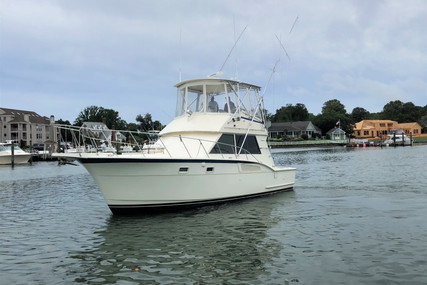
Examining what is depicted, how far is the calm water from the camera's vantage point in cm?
705

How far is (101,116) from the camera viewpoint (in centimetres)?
11212

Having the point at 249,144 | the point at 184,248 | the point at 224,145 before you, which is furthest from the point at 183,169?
the point at 249,144

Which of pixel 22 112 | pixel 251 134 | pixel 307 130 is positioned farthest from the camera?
pixel 307 130

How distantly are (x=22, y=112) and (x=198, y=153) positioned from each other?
10350cm

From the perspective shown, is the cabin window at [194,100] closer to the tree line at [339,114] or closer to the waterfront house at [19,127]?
the waterfront house at [19,127]

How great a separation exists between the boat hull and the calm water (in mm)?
445

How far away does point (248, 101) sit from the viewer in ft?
52.0

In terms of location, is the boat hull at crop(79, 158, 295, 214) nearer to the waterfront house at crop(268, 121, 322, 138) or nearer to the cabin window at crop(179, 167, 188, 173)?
the cabin window at crop(179, 167, 188, 173)

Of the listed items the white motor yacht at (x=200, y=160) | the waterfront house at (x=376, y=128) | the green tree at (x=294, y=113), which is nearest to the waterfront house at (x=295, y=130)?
the waterfront house at (x=376, y=128)

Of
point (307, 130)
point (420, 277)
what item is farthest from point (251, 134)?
point (307, 130)

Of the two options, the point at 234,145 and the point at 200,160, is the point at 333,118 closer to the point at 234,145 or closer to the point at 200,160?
the point at 234,145

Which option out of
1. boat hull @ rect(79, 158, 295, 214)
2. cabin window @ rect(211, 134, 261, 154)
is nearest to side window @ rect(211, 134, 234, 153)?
cabin window @ rect(211, 134, 261, 154)

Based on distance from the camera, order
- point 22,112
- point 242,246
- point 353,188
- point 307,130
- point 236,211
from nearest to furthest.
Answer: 1. point 242,246
2. point 236,211
3. point 353,188
4. point 22,112
5. point 307,130

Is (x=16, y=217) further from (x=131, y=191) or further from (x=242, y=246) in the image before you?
(x=242, y=246)
